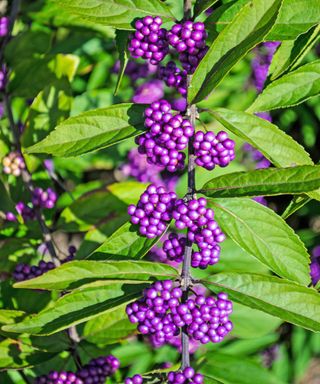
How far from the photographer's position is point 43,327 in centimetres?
177

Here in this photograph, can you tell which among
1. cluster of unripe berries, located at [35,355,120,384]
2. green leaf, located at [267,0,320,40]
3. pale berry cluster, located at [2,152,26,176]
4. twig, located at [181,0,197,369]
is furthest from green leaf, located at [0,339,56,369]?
green leaf, located at [267,0,320,40]

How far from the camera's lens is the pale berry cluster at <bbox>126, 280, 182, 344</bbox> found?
5.92 feet

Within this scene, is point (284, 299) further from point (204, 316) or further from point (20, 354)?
point (20, 354)

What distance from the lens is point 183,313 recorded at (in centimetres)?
180

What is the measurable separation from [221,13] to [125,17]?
28 centimetres

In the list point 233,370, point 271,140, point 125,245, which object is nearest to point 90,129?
point 125,245

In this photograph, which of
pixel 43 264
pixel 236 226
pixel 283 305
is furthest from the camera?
pixel 43 264

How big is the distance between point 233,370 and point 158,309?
1171 mm

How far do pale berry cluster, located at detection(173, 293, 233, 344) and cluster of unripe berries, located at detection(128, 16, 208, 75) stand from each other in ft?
2.19

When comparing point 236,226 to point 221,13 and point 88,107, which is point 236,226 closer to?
point 221,13

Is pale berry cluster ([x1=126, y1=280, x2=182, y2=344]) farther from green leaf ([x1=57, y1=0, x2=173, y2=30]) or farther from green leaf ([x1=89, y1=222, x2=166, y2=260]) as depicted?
green leaf ([x1=57, y1=0, x2=173, y2=30])

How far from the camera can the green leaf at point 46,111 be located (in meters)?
2.63

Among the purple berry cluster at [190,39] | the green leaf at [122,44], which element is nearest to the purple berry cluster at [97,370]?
the green leaf at [122,44]

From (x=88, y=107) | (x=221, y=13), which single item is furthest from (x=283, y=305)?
(x=88, y=107)
